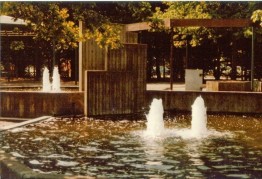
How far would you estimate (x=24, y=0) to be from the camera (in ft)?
33.1

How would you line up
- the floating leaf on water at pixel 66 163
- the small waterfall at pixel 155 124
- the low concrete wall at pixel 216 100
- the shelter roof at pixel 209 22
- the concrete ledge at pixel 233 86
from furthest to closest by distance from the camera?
1. the concrete ledge at pixel 233 86
2. the shelter roof at pixel 209 22
3. the low concrete wall at pixel 216 100
4. the small waterfall at pixel 155 124
5. the floating leaf on water at pixel 66 163

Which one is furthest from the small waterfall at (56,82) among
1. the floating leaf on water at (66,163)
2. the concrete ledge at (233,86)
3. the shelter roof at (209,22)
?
the floating leaf on water at (66,163)

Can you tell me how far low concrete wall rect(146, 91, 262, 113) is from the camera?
1839 cm

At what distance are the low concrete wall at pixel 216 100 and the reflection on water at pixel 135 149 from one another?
2931mm

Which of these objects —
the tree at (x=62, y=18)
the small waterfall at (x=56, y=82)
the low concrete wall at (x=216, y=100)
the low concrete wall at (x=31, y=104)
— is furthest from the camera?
the small waterfall at (x=56, y=82)

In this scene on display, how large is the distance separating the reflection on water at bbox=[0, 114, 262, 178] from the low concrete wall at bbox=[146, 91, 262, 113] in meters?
2.93

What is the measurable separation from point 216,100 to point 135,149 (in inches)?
342

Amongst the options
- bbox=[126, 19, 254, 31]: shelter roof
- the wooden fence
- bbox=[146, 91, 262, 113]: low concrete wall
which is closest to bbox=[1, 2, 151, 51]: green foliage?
the wooden fence

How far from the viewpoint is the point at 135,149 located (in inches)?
427

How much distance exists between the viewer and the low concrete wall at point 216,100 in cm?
1839

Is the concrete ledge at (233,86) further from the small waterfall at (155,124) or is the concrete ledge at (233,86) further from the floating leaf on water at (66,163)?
the floating leaf on water at (66,163)

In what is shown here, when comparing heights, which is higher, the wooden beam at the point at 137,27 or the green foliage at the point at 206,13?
the green foliage at the point at 206,13

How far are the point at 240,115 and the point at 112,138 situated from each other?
7174 millimetres

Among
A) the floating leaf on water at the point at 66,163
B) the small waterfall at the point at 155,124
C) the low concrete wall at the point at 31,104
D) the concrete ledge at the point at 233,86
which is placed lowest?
the floating leaf on water at the point at 66,163
